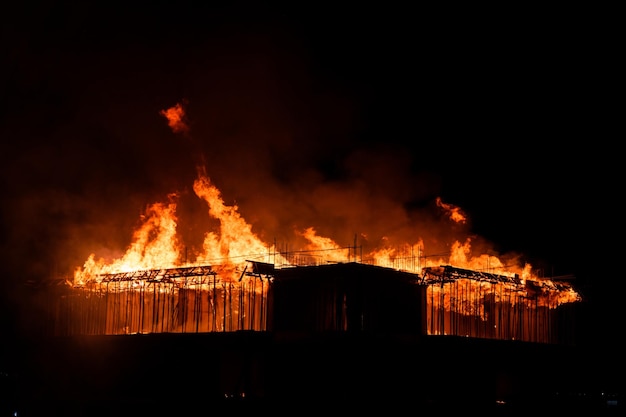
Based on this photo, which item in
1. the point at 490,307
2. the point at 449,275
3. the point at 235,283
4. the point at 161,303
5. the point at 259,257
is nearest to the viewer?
the point at 449,275

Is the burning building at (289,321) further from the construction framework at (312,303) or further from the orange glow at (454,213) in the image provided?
the orange glow at (454,213)

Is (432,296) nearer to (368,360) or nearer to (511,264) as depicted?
(368,360)

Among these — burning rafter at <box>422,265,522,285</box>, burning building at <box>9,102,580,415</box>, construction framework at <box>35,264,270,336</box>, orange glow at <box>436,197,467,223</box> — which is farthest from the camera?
orange glow at <box>436,197,467,223</box>

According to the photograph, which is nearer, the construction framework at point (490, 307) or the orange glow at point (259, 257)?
the construction framework at point (490, 307)

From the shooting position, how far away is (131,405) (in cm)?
3891

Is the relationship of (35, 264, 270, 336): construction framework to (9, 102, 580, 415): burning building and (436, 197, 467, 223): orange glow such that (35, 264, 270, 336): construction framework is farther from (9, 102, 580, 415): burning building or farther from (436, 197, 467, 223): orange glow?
(436, 197, 467, 223): orange glow

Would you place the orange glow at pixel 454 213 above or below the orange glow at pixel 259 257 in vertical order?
above

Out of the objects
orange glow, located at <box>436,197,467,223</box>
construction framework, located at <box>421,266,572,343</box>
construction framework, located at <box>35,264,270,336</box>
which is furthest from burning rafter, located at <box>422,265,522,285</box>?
orange glow, located at <box>436,197,467,223</box>

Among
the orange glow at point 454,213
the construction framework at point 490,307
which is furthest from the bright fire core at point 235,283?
the orange glow at point 454,213

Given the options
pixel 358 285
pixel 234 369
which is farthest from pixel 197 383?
pixel 358 285

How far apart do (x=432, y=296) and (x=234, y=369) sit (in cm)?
1016

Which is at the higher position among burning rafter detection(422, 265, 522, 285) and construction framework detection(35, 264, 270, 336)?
burning rafter detection(422, 265, 522, 285)

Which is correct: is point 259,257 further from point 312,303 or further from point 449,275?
point 449,275

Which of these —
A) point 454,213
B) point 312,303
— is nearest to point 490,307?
point 454,213
